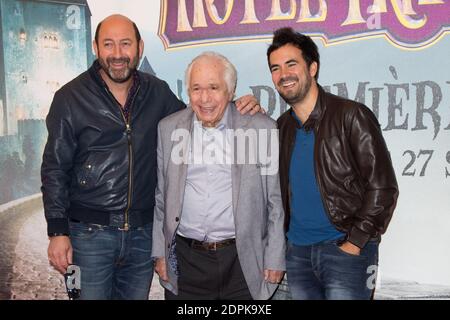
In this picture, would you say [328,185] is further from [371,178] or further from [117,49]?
[117,49]

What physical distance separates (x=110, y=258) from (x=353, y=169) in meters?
1.37

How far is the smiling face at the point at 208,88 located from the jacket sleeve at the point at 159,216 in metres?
0.32

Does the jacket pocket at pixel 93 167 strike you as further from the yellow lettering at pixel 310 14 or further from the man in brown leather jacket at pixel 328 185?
the yellow lettering at pixel 310 14

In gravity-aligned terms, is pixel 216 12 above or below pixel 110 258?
above

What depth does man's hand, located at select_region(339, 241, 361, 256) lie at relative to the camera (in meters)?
2.33

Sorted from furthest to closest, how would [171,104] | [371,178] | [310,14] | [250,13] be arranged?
[250,13] < [310,14] < [171,104] < [371,178]

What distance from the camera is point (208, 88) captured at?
236 cm

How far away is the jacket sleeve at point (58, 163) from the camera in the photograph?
2553 millimetres

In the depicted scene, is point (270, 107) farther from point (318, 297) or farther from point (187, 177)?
point (318, 297)

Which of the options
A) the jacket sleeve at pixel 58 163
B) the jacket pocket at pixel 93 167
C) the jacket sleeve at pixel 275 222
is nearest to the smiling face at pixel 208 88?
the jacket sleeve at pixel 275 222

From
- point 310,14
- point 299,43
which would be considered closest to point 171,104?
point 299,43

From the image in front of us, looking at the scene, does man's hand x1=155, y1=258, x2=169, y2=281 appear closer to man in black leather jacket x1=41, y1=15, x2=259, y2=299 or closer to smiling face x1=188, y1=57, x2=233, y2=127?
man in black leather jacket x1=41, y1=15, x2=259, y2=299

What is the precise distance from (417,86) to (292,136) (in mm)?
1151

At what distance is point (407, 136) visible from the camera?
3.18m
